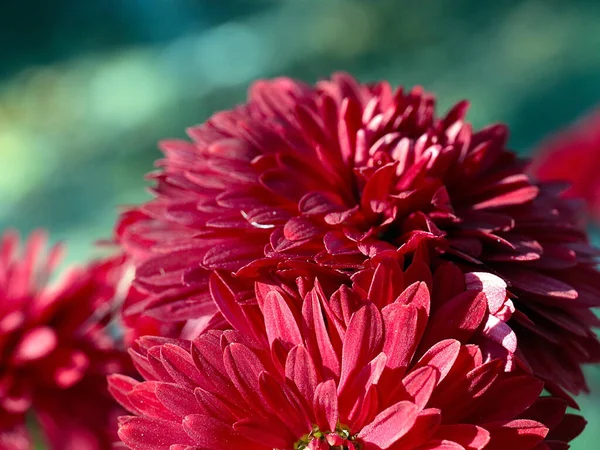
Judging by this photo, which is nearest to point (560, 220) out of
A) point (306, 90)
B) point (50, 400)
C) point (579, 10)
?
point (306, 90)

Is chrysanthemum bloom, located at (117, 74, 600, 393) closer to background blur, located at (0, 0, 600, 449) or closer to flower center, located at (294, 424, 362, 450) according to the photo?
flower center, located at (294, 424, 362, 450)

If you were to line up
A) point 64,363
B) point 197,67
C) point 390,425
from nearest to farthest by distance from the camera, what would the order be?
point 390,425 → point 64,363 → point 197,67

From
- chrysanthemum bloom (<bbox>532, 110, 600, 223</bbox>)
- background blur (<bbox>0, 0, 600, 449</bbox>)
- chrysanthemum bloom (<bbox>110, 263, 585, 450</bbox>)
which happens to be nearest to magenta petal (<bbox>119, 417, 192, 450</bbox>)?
chrysanthemum bloom (<bbox>110, 263, 585, 450</bbox>)

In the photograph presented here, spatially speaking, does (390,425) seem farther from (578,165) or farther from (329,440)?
(578,165)

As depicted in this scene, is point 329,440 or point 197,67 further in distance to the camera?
point 197,67

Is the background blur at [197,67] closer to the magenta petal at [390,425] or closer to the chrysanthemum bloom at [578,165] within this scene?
the chrysanthemum bloom at [578,165]

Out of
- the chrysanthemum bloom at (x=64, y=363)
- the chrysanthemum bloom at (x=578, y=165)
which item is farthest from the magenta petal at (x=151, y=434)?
the chrysanthemum bloom at (x=578, y=165)

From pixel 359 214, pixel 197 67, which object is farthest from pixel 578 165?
pixel 197 67
